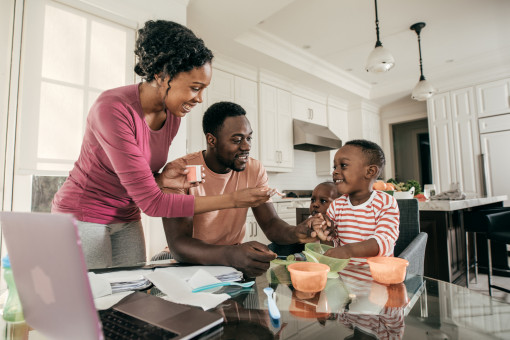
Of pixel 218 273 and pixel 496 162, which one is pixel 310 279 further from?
pixel 496 162

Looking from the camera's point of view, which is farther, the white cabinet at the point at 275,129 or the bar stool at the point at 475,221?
the white cabinet at the point at 275,129

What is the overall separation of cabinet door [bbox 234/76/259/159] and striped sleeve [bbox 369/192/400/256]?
10.3 ft

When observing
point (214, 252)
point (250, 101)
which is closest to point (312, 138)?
point (250, 101)

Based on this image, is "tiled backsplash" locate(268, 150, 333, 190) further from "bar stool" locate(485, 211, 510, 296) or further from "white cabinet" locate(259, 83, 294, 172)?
"bar stool" locate(485, 211, 510, 296)

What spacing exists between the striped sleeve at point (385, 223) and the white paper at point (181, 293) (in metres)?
0.78

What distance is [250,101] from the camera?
4.54m

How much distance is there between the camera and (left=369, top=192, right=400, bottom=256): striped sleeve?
1.22 metres

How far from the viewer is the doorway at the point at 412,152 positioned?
283 inches

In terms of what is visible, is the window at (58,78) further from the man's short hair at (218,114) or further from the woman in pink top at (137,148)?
the man's short hair at (218,114)

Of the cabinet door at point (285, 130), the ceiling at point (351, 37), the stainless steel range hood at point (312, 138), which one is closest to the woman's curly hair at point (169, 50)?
the ceiling at point (351, 37)

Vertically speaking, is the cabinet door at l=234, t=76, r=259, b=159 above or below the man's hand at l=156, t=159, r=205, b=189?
above

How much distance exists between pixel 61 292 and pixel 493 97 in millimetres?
6447

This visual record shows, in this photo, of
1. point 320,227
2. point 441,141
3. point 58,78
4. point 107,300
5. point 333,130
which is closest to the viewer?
point 107,300

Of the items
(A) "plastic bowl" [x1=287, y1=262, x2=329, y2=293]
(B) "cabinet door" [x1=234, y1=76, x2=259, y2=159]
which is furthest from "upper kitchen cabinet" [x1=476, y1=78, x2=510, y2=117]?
(A) "plastic bowl" [x1=287, y1=262, x2=329, y2=293]
